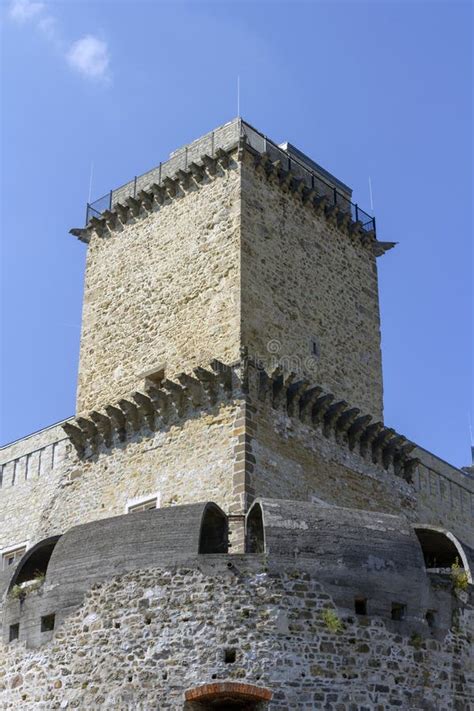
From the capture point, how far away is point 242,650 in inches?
521

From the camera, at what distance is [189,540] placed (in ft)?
46.1

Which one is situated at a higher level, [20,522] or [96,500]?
[20,522]

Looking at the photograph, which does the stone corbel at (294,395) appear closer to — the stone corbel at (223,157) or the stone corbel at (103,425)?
the stone corbel at (103,425)

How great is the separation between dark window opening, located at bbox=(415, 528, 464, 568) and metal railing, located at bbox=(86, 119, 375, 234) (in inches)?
321

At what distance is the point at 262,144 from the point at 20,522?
429 inches

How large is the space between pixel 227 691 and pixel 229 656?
0.41 m

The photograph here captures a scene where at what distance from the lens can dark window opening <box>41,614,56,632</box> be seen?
1480 centimetres

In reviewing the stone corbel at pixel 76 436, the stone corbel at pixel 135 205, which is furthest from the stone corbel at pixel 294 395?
the stone corbel at pixel 135 205

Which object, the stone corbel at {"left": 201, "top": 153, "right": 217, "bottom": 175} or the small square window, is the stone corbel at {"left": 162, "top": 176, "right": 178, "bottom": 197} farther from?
the small square window

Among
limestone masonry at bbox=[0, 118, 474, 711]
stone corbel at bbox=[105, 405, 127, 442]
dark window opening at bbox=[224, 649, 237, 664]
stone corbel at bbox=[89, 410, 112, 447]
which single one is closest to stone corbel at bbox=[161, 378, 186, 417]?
limestone masonry at bbox=[0, 118, 474, 711]

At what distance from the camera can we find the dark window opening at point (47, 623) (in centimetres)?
1480

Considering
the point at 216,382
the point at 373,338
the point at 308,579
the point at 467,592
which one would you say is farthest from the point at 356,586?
the point at 373,338

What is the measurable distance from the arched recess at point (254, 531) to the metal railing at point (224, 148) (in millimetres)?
8072

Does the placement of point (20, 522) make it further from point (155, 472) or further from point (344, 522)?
point (344, 522)
